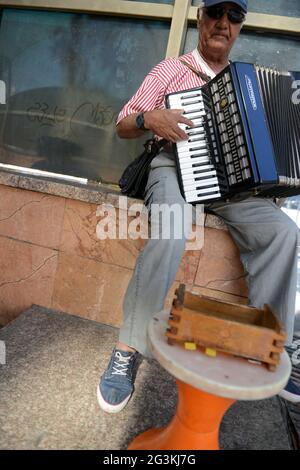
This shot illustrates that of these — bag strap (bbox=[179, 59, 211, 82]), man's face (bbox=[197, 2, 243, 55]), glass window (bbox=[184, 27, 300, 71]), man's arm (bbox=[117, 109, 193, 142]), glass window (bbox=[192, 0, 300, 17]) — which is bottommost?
man's arm (bbox=[117, 109, 193, 142])

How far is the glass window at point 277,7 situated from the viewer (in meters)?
2.89

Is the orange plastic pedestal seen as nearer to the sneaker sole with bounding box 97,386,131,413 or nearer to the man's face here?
the sneaker sole with bounding box 97,386,131,413

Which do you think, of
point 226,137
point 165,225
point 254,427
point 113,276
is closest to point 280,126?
point 226,137

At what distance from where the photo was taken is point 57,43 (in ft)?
11.2

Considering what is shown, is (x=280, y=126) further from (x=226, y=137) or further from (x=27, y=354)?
(x=27, y=354)

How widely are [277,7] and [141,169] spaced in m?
2.01

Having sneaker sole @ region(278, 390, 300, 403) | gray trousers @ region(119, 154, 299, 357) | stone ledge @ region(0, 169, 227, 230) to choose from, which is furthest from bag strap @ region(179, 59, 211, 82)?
sneaker sole @ region(278, 390, 300, 403)

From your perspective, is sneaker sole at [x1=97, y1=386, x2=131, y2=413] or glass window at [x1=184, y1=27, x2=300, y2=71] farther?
glass window at [x1=184, y1=27, x2=300, y2=71]

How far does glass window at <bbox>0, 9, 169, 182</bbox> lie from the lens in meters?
3.23

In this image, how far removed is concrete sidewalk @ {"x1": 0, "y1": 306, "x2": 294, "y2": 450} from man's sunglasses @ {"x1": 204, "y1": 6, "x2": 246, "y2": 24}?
1824mm

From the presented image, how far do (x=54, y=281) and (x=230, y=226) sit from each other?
1.07 metres

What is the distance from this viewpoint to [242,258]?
1901 millimetres

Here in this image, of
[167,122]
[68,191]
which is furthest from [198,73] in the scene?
[68,191]

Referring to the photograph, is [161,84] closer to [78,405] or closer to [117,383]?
[117,383]
